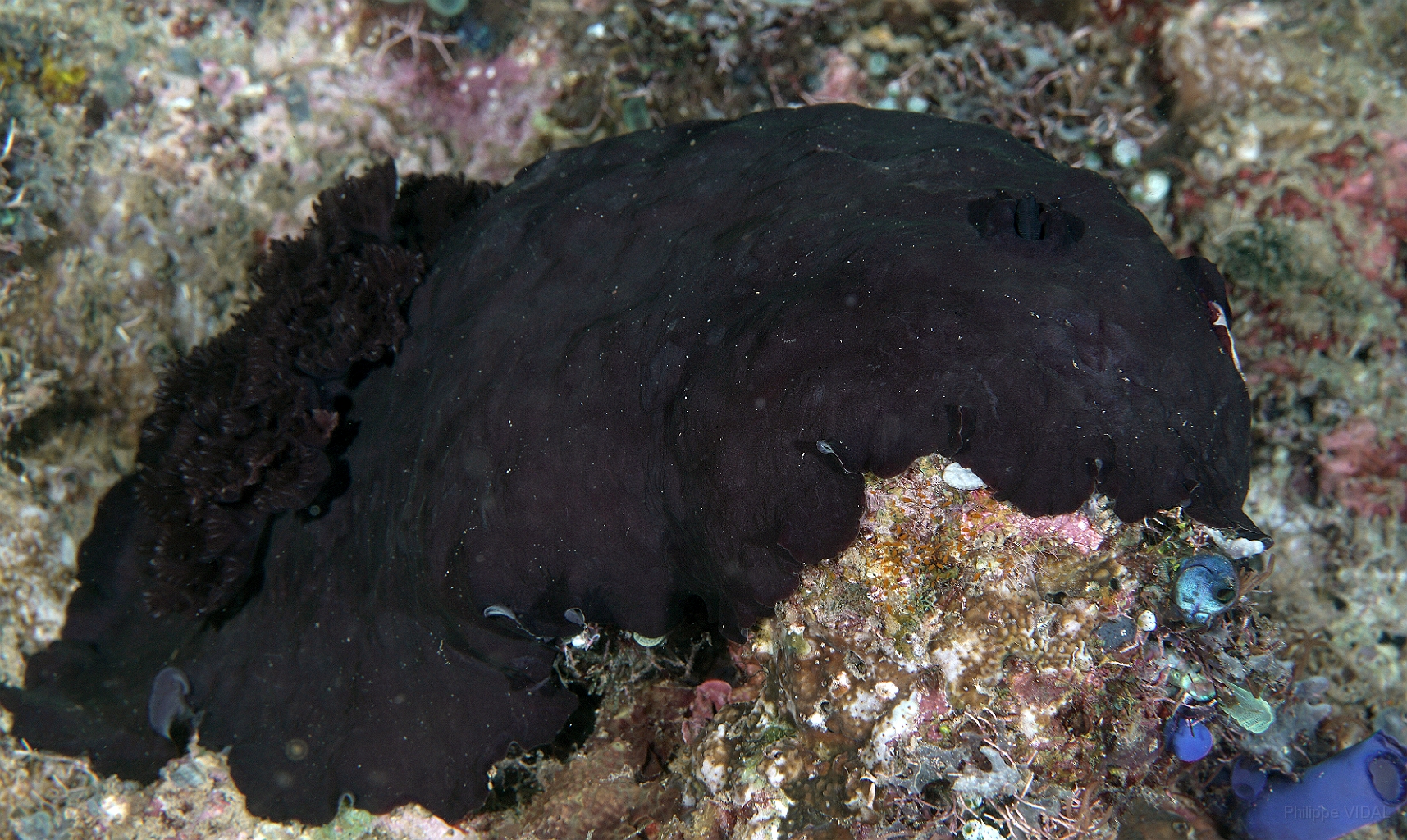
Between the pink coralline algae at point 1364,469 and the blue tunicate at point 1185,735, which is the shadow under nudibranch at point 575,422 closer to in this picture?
the blue tunicate at point 1185,735

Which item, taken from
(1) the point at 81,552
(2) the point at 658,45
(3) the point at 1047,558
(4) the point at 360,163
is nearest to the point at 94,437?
(1) the point at 81,552

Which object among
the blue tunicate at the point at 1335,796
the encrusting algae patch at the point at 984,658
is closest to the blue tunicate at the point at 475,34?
the encrusting algae patch at the point at 984,658

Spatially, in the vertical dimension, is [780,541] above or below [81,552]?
above

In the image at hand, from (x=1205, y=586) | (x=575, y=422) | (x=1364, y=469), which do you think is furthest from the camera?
(x=1364, y=469)

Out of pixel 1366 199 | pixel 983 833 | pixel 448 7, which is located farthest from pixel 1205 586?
pixel 448 7

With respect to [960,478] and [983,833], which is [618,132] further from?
[983,833]

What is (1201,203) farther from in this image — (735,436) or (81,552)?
(81,552)

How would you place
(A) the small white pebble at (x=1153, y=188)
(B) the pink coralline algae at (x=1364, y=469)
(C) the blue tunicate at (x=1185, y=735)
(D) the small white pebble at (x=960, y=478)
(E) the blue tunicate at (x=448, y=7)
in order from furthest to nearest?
(E) the blue tunicate at (x=448, y=7) → (A) the small white pebble at (x=1153, y=188) → (B) the pink coralline algae at (x=1364, y=469) → (C) the blue tunicate at (x=1185, y=735) → (D) the small white pebble at (x=960, y=478)
